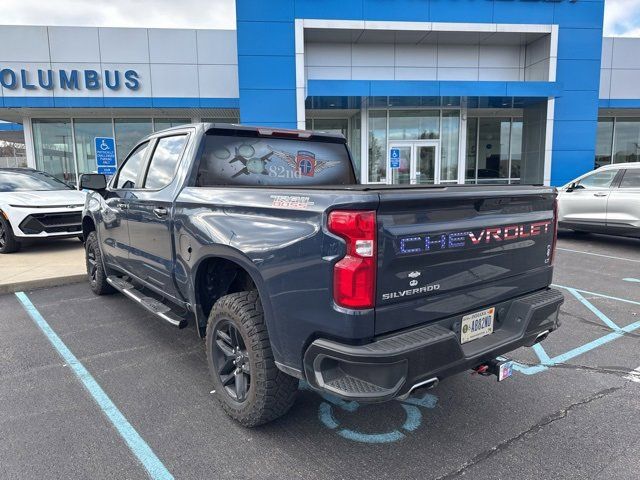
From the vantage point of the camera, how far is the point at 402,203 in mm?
2279

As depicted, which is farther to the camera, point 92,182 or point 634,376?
point 92,182

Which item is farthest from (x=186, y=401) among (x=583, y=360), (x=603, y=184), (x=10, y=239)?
(x=603, y=184)

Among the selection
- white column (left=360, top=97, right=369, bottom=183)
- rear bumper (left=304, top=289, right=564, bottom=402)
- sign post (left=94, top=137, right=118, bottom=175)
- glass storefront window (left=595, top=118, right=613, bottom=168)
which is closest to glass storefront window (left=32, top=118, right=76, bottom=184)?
sign post (left=94, top=137, right=118, bottom=175)

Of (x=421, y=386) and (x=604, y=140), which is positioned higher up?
(x=604, y=140)

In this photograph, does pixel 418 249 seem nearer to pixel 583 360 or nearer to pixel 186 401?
pixel 186 401

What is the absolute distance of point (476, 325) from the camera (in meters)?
2.70

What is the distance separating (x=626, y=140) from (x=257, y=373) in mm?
25876

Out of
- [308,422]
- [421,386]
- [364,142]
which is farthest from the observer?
[364,142]

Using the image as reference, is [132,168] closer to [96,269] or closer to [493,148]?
[96,269]

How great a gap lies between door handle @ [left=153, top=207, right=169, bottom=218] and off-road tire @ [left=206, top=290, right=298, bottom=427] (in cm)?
110

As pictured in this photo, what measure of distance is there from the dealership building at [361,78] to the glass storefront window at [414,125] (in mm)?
41

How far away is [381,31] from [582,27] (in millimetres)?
7532

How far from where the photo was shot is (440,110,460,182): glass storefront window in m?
18.4

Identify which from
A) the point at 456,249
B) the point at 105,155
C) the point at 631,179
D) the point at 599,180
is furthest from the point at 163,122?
the point at 456,249
